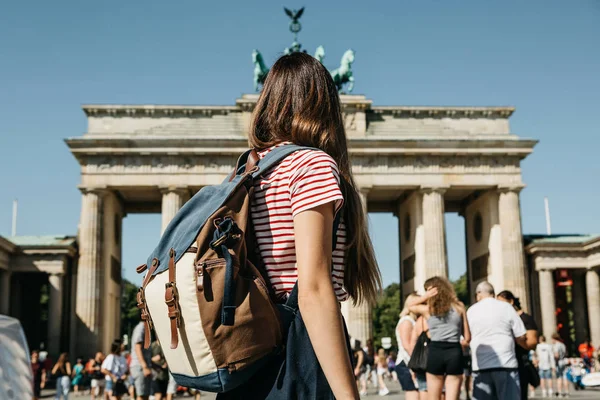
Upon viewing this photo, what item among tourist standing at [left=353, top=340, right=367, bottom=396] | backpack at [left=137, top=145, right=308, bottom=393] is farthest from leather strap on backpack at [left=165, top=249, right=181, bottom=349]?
tourist standing at [left=353, top=340, right=367, bottom=396]

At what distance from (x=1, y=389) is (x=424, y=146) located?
46148mm

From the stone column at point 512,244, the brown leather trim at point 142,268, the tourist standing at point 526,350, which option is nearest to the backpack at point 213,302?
the brown leather trim at point 142,268

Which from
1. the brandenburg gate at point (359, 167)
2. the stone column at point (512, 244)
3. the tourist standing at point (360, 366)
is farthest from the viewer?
the brandenburg gate at point (359, 167)

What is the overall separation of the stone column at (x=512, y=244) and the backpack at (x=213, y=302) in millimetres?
44661

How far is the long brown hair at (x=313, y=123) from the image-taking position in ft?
9.60

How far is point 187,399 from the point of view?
2592cm

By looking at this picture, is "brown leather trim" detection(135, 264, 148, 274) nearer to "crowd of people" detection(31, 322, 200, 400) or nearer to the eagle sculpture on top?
"crowd of people" detection(31, 322, 200, 400)

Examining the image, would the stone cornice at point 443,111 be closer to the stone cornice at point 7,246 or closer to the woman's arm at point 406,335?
the stone cornice at point 7,246

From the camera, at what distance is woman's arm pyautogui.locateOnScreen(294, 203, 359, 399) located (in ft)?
7.98

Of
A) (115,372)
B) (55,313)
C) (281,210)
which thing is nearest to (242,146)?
(55,313)

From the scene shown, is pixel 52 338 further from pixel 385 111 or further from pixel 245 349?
pixel 245 349

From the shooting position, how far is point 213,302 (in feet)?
7.86

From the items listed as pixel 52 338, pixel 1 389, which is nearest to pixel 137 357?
pixel 1 389

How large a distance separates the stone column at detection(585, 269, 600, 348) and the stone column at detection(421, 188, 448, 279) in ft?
29.0
